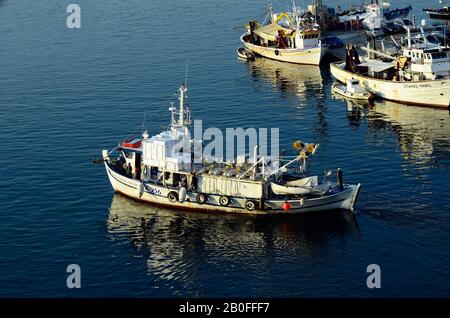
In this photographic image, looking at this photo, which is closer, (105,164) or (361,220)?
(361,220)

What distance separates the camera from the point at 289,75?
169875 mm

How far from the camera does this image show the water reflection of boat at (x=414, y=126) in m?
122

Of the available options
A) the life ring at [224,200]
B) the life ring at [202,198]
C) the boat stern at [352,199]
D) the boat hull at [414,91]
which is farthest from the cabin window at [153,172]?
the boat hull at [414,91]

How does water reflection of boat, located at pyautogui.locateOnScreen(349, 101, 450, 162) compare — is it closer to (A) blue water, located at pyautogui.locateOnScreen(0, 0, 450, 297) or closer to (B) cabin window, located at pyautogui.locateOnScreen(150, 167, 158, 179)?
(A) blue water, located at pyautogui.locateOnScreen(0, 0, 450, 297)

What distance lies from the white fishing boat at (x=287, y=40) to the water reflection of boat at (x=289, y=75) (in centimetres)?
184

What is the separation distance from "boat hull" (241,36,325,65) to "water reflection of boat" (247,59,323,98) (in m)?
1.03

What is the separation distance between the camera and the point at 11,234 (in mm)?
98250

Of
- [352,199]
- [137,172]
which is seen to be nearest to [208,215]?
[137,172]

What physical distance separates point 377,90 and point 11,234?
247 feet

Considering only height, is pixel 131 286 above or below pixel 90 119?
below

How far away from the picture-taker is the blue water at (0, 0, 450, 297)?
3430 inches
